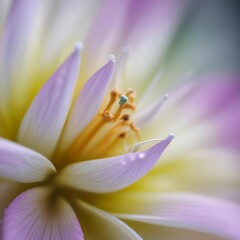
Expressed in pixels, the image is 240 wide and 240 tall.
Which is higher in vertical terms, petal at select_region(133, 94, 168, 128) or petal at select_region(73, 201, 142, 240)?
petal at select_region(133, 94, 168, 128)

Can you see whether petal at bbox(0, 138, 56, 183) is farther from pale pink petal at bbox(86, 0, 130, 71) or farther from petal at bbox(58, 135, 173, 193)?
pale pink petal at bbox(86, 0, 130, 71)

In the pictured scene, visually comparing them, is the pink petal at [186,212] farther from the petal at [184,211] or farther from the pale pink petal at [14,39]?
the pale pink petal at [14,39]

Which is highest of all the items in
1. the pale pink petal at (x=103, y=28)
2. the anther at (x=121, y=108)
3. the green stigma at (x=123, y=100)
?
the pale pink petal at (x=103, y=28)

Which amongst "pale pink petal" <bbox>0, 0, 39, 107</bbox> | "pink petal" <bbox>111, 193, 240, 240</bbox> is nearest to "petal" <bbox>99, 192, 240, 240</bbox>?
"pink petal" <bbox>111, 193, 240, 240</bbox>

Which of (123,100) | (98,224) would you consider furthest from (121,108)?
(98,224)

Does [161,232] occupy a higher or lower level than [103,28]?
lower

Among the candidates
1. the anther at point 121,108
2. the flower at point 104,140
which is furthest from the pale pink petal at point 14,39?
the anther at point 121,108

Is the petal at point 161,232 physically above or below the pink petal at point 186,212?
below

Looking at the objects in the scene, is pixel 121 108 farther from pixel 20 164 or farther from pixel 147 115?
pixel 20 164
